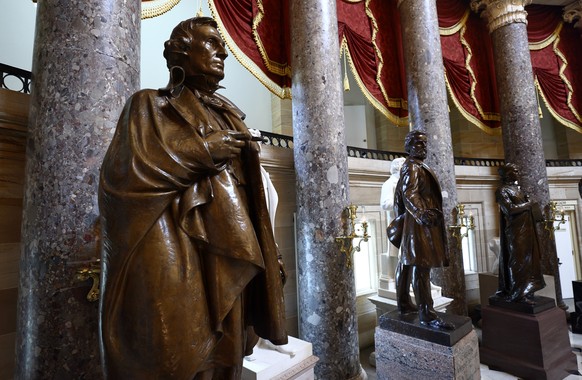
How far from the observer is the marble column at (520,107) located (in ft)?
18.8

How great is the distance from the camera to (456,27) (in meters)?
6.51

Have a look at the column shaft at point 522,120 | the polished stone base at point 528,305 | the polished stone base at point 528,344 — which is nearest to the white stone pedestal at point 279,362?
the polished stone base at point 528,344

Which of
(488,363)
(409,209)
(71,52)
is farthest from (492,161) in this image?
(71,52)

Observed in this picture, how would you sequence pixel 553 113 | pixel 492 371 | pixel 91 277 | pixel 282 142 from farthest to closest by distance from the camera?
1. pixel 553 113
2. pixel 282 142
3. pixel 492 371
4. pixel 91 277

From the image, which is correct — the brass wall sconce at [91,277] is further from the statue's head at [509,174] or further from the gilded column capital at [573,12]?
the gilded column capital at [573,12]

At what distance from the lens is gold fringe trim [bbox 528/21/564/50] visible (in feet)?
24.3

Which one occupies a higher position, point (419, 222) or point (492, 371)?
point (419, 222)

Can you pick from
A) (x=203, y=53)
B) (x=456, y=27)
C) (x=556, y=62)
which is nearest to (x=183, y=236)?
(x=203, y=53)

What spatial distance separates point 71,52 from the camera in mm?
1704

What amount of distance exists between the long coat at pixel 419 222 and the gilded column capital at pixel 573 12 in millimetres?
7907

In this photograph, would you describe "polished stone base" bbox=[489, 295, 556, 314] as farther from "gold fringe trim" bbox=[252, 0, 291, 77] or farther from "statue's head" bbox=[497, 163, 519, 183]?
"gold fringe trim" bbox=[252, 0, 291, 77]

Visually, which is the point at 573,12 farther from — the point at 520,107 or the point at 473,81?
the point at 520,107

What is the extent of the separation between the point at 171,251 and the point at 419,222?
7.66 ft

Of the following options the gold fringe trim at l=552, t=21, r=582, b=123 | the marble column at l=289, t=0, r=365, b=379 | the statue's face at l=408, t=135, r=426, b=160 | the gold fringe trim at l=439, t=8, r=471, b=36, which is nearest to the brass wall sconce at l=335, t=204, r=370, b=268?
the marble column at l=289, t=0, r=365, b=379
